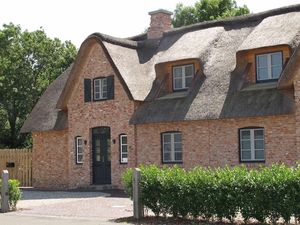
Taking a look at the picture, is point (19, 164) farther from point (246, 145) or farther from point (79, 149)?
point (246, 145)

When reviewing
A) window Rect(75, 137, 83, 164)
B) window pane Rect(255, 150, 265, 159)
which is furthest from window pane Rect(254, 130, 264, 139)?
window Rect(75, 137, 83, 164)

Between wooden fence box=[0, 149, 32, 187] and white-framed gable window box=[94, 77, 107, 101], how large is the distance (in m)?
6.43

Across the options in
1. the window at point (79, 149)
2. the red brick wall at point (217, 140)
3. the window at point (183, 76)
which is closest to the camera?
the red brick wall at point (217, 140)

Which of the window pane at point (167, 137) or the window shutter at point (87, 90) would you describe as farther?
the window shutter at point (87, 90)

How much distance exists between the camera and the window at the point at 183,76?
25578 millimetres

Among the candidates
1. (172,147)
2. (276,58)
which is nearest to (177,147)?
(172,147)

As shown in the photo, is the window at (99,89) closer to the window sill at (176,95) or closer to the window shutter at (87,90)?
the window shutter at (87,90)

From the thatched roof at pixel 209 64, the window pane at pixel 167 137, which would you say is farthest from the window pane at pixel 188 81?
the window pane at pixel 167 137

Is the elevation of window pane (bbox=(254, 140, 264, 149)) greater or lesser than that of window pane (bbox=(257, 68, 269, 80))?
lesser

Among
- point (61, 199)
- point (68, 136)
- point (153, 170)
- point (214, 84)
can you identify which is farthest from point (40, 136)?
point (153, 170)

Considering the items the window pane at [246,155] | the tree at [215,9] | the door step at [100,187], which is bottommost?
the door step at [100,187]

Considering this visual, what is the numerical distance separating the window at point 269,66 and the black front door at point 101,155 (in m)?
8.20

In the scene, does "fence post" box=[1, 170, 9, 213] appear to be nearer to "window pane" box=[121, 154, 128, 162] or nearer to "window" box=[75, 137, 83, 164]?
"window pane" box=[121, 154, 128, 162]

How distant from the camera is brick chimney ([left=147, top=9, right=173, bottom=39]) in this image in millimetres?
30312
